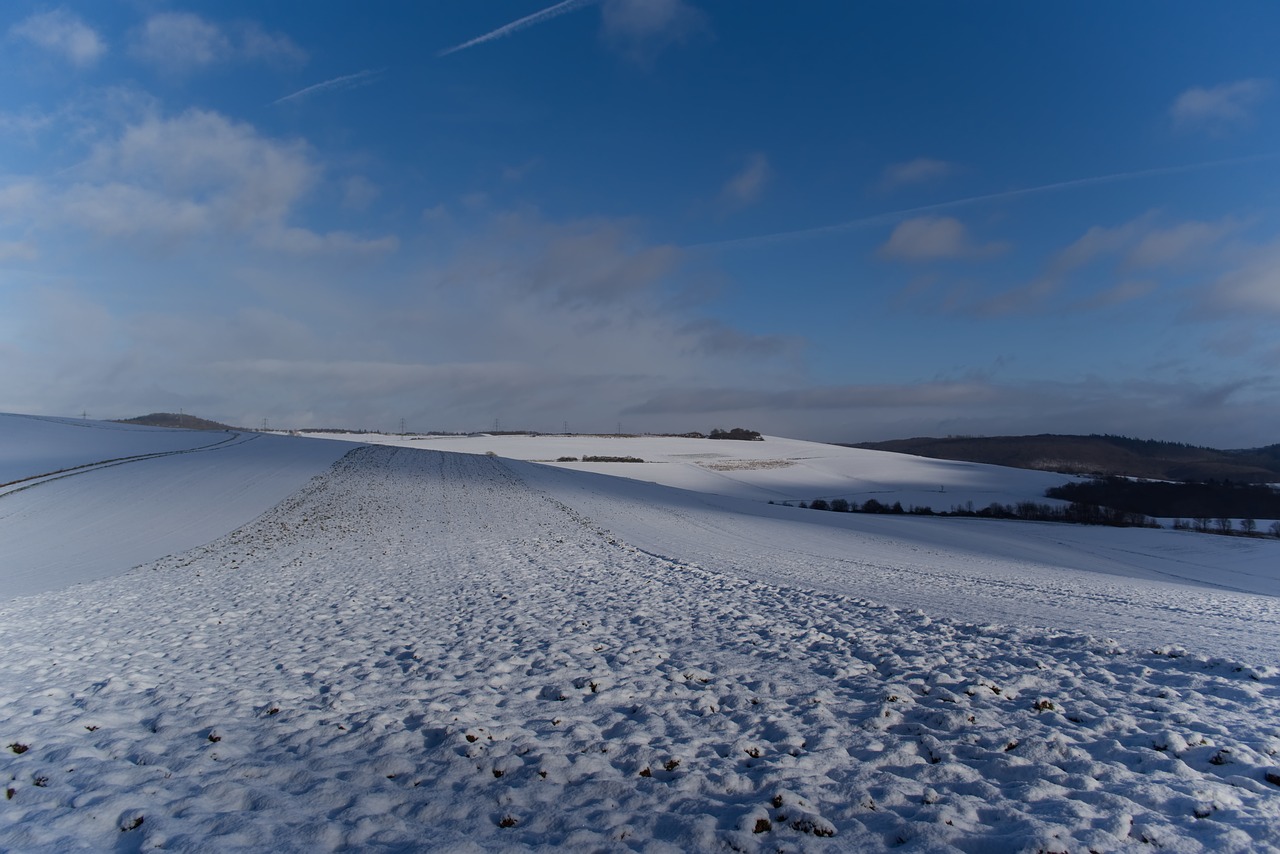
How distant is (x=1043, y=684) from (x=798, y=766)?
408cm

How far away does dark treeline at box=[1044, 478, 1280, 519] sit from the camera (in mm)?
62719

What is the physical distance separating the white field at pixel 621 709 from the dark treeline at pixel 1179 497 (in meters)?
50.6

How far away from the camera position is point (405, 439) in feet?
330

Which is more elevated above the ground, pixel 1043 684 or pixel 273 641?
pixel 1043 684

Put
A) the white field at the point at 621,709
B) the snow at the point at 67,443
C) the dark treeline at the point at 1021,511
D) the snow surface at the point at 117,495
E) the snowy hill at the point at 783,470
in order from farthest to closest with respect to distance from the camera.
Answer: the snowy hill at the point at 783,470, the dark treeline at the point at 1021,511, the snow at the point at 67,443, the snow surface at the point at 117,495, the white field at the point at 621,709

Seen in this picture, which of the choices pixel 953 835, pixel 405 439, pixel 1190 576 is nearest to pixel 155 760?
pixel 953 835

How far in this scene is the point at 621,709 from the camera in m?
7.85

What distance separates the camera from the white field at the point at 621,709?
5293 mm

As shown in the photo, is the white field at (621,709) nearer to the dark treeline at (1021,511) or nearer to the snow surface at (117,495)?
the snow surface at (117,495)

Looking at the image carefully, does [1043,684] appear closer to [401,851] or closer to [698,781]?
[698,781]

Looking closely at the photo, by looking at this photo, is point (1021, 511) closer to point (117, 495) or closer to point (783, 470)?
point (783, 470)

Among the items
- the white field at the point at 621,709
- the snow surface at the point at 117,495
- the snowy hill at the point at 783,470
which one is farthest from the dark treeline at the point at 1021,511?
the snow surface at the point at 117,495

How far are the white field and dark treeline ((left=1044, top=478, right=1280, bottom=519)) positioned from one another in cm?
5055

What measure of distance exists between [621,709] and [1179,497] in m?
78.7
